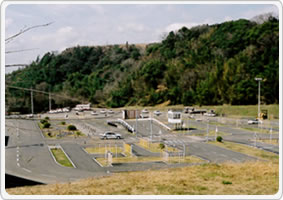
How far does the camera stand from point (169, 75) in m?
43.7

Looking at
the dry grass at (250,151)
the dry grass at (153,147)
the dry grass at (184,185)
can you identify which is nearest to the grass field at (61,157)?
the dry grass at (153,147)

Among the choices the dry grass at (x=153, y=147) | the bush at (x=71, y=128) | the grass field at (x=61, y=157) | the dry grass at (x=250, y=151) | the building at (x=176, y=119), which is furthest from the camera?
the building at (x=176, y=119)

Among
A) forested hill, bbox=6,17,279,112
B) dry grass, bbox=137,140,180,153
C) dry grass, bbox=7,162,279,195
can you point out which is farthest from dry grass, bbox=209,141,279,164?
forested hill, bbox=6,17,279,112

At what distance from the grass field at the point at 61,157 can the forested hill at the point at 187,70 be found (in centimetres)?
902

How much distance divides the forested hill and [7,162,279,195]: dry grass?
65.5 feet

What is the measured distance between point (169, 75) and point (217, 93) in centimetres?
857

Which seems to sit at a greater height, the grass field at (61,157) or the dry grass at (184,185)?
the dry grass at (184,185)

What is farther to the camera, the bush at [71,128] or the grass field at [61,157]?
the bush at [71,128]

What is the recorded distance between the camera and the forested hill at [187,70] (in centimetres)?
3297

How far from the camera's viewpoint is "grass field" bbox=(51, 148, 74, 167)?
14031 mm

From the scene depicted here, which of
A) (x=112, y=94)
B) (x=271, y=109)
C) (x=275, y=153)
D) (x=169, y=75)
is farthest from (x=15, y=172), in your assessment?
(x=169, y=75)

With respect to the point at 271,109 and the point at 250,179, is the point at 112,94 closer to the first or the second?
the point at 271,109

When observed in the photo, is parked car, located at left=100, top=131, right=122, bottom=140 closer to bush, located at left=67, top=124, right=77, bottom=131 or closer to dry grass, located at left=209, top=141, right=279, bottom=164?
bush, located at left=67, top=124, right=77, bottom=131

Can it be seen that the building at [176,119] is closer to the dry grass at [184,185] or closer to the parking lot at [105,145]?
the parking lot at [105,145]
